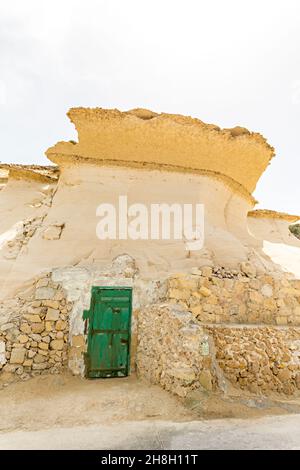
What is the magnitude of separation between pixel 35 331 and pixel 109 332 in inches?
63.8

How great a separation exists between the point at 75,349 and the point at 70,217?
364 cm

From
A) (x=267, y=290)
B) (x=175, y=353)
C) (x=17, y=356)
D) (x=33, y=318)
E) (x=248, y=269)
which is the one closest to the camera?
(x=175, y=353)

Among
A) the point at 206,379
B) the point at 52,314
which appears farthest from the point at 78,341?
the point at 206,379

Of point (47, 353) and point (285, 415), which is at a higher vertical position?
point (47, 353)

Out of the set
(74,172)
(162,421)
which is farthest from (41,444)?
(74,172)

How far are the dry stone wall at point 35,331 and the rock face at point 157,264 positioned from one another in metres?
0.02

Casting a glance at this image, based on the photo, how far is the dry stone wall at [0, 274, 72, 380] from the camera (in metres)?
6.60

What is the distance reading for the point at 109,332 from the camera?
7.12m

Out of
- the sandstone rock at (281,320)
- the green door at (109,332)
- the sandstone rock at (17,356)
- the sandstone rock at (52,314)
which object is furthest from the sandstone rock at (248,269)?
the sandstone rock at (17,356)

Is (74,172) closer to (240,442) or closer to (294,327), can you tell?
(294,327)

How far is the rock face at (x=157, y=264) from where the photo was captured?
6.18 metres

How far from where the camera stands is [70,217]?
29.0 ft

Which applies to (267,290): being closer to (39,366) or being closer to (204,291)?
(204,291)
